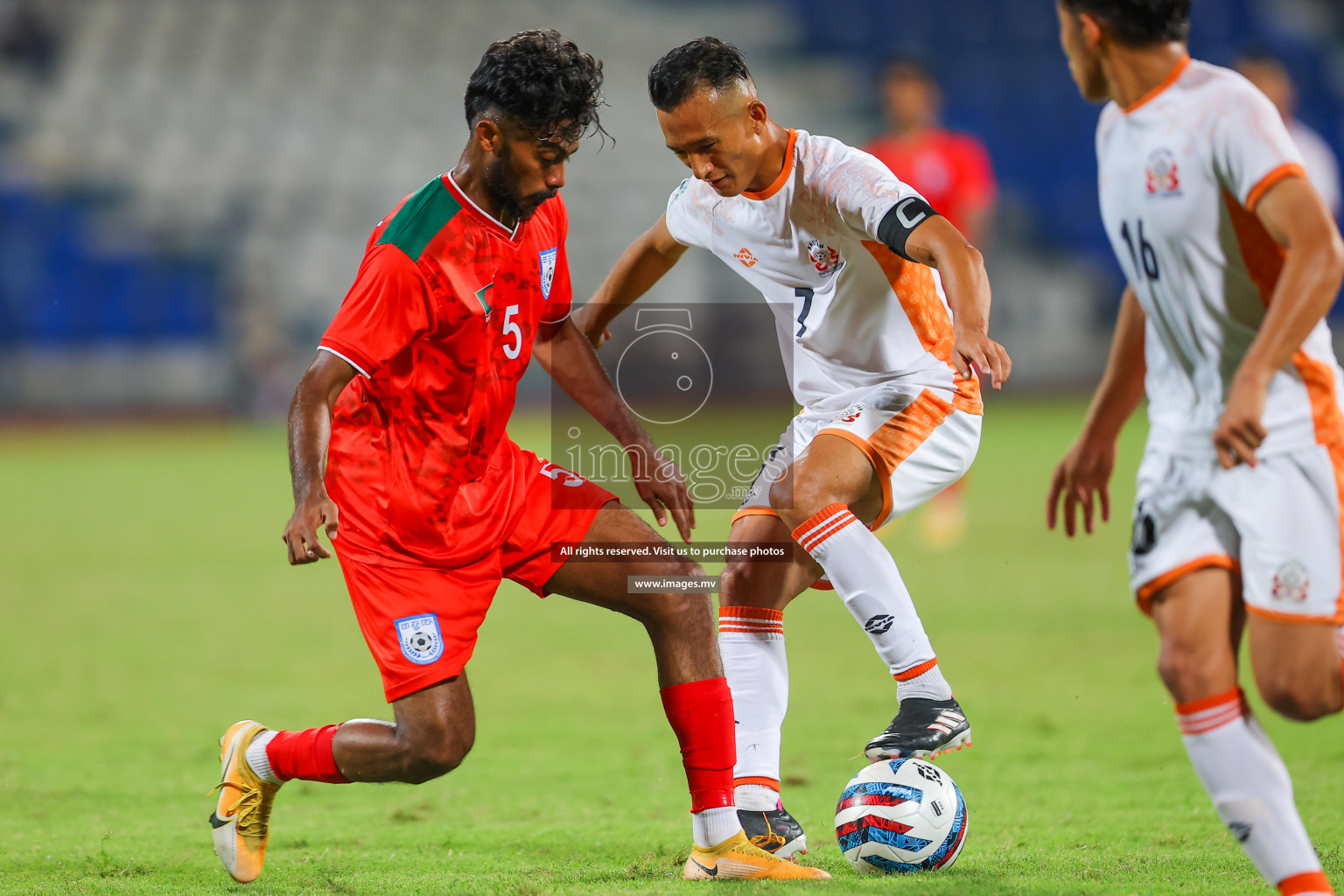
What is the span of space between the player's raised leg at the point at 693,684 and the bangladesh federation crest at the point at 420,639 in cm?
39

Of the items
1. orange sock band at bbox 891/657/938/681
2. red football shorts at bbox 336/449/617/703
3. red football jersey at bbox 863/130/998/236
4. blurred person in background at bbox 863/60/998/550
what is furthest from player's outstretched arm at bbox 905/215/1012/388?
red football jersey at bbox 863/130/998/236

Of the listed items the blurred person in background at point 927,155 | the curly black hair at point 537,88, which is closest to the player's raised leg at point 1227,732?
the curly black hair at point 537,88

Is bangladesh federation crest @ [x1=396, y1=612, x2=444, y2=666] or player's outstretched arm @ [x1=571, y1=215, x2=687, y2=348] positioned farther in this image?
player's outstretched arm @ [x1=571, y1=215, x2=687, y2=348]

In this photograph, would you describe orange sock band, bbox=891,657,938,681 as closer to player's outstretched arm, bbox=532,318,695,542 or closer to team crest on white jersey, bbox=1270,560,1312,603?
player's outstretched arm, bbox=532,318,695,542

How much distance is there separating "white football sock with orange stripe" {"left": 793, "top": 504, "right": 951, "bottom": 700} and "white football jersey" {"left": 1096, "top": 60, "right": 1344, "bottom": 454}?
1043 millimetres

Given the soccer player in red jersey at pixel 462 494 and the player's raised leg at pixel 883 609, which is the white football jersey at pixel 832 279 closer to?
the player's raised leg at pixel 883 609

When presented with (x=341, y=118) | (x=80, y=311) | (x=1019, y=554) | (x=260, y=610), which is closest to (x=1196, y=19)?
(x=341, y=118)

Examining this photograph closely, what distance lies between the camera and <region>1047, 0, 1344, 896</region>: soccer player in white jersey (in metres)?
2.62

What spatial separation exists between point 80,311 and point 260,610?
45.3 feet

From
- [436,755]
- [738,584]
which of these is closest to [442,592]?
[436,755]

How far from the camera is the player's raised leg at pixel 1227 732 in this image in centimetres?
271

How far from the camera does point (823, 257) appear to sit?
407 centimetres

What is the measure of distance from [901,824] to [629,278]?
191 centimetres

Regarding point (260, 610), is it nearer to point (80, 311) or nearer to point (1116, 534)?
point (1116, 534)
